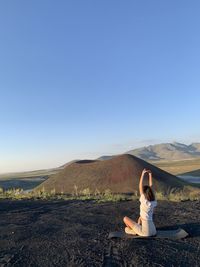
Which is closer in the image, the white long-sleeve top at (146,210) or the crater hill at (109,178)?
the white long-sleeve top at (146,210)

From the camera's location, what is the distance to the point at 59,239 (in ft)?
36.7

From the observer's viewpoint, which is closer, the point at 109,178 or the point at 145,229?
the point at 145,229

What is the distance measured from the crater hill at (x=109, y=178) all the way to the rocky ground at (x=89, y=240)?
16.8 m

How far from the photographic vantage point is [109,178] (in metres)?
35.5

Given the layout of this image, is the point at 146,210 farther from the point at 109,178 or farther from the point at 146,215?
the point at 109,178

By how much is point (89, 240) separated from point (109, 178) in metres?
24.7

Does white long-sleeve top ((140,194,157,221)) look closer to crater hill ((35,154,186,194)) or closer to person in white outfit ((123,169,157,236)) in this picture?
person in white outfit ((123,169,157,236))

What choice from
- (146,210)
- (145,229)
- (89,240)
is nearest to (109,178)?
(89,240)

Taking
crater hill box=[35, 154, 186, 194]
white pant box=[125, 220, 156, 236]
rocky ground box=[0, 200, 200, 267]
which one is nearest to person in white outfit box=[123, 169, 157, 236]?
white pant box=[125, 220, 156, 236]

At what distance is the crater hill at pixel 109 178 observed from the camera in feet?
111

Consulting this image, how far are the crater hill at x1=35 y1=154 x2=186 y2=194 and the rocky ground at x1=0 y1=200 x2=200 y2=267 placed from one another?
16.8 metres

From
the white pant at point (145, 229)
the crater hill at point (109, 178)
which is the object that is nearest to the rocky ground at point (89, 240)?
the white pant at point (145, 229)

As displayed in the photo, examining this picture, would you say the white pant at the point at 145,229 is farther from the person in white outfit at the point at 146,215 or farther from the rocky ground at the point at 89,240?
the rocky ground at the point at 89,240

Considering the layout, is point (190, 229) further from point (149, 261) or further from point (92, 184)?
point (92, 184)
